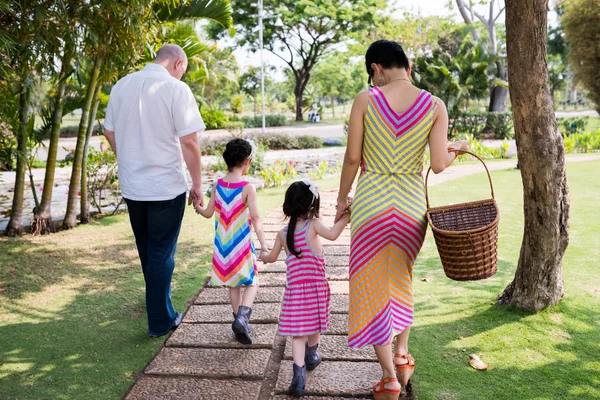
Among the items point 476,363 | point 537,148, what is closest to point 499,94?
point 537,148

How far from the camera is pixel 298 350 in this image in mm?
2836

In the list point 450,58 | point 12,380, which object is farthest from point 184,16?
point 450,58

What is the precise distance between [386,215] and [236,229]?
122 centimetres

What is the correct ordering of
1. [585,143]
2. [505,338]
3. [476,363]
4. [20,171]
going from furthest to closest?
[585,143]
[20,171]
[505,338]
[476,363]

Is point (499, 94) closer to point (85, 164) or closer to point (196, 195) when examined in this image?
point (85, 164)

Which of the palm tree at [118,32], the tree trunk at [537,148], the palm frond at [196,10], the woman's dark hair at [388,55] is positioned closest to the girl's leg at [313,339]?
the woman's dark hair at [388,55]

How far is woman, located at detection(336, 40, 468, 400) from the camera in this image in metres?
2.53

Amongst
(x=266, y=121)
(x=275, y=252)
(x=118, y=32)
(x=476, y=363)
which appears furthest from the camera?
(x=266, y=121)

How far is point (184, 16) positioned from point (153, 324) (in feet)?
15.5

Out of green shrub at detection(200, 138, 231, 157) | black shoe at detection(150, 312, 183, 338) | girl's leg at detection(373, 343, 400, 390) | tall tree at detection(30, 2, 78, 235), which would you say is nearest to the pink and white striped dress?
girl's leg at detection(373, 343, 400, 390)

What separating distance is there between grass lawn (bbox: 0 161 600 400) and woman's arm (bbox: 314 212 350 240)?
3.12 feet

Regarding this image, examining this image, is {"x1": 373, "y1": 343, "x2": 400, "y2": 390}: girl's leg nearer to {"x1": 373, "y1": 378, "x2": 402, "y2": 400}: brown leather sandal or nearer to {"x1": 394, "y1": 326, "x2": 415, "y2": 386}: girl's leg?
{"x1": 373, "y1": 378, "x2": 402, "y2": 400}: brown leather sandal

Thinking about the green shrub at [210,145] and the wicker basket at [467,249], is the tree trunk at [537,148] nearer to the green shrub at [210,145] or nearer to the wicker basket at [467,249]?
the wicker basket at [467,249]

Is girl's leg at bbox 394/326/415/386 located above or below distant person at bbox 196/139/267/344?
below
